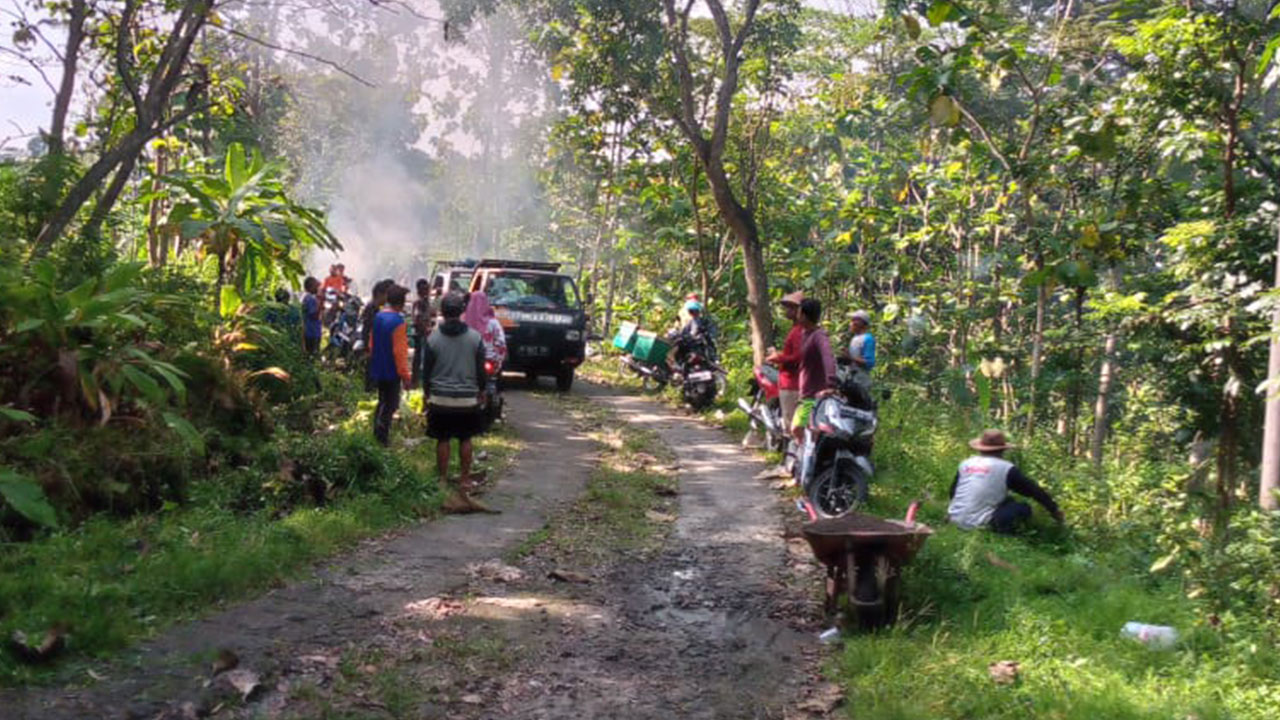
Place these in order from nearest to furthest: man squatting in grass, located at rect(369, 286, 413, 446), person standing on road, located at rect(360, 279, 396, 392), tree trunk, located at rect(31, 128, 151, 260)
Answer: tree trunk, located at rect(31, 128, 151, 260), man squatting in grass, located at rect(369, 286, 413, 446), person standing on road, located at rect(360, 279, 396, 392)

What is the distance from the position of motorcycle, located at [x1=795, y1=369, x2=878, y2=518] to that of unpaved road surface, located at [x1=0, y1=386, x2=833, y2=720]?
66cm

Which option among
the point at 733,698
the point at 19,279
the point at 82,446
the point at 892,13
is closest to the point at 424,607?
the point at 733,698

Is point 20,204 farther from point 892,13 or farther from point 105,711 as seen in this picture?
point 892,13

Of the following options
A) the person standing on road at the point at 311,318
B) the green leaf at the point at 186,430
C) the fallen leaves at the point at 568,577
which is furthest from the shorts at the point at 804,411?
the person standing on road at the point at 311,318

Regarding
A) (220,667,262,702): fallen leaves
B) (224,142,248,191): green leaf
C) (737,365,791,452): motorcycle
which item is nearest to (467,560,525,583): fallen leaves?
(220,667,262,702): fallen leaves

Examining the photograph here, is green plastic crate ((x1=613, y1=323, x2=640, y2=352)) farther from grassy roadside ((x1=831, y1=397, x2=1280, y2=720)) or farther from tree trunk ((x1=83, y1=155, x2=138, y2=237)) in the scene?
grassy roadside ((x1=831, y1=397, x2=1280, y2=720))

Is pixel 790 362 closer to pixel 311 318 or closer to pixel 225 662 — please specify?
pixel 225 662

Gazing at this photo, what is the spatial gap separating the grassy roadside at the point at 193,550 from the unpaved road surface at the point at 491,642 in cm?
17

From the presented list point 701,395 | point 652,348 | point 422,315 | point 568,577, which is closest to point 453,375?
point 568,577

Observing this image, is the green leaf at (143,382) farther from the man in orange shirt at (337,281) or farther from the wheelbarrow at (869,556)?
the man in orange shirt at (337,281)

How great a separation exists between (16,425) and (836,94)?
14.5 m

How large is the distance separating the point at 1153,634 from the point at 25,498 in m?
6.12

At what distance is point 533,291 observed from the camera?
1678cm

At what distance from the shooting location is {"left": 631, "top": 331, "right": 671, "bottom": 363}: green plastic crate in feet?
55.5
